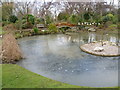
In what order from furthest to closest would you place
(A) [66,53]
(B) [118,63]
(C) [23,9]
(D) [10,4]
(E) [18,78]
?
(C) [23,9] → (D) [10,4] → (A) [66,53] → (B) [118,63] → (E) [18,78]

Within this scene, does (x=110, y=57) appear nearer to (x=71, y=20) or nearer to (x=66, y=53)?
(x=66, y=53)

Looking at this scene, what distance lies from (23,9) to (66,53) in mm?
17088

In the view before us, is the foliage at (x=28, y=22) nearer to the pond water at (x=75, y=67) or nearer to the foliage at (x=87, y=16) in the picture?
the foliage at (x=87, y=16)

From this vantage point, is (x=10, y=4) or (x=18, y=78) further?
(x=10, y=4)

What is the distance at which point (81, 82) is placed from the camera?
5.88 meters

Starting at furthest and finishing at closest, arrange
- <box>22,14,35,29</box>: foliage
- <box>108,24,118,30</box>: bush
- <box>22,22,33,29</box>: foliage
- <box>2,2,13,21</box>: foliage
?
<box>2,2,13,21</box>: foliage
<box>22,14,35,29</box>: foliage
<box>22,22,33,29</box>: foliage
<box>108,24,118,30</box>: bush

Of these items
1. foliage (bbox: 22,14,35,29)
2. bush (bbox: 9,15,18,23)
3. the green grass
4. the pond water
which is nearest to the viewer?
the green grass

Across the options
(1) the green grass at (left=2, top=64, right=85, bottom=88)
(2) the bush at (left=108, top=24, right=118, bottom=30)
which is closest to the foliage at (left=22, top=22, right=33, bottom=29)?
(2) the bush at (left=108, top=24, right=118, bottom=30)

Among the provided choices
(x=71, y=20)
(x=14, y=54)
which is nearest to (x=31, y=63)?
(x=14, y=54)

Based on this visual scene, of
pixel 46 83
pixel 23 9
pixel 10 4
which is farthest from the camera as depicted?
pixel 23 9

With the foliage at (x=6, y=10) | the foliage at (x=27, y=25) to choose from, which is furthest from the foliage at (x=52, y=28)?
the foliage at (x=6, y=10)

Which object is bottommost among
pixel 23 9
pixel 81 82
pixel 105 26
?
pixel 81 82

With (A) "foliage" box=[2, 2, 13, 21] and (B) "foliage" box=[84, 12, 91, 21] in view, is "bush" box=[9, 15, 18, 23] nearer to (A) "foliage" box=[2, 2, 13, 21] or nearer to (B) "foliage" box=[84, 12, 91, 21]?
(A) "foliage" box=[2, 2, 13, 21]

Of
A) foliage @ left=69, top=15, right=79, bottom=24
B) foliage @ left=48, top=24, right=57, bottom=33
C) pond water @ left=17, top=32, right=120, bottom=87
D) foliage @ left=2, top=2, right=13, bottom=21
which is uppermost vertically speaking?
foliage @ left=2, top=2, right=13, bottom=21
